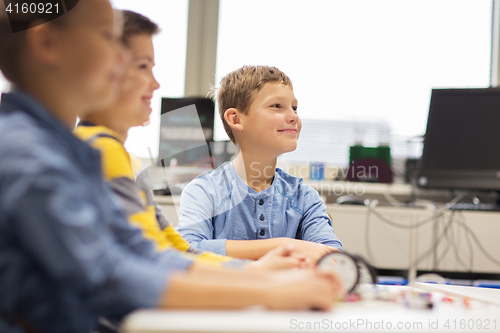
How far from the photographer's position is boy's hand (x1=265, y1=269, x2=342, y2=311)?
431 mm

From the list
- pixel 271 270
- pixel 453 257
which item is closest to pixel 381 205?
pixel 453 257

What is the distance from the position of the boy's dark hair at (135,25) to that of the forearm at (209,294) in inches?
18.5

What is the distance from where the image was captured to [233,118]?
1.41 meters

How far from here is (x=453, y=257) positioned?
7.11 ft

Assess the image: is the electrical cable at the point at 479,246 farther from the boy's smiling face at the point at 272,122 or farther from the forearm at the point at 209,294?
the forearm at the point at 209,294

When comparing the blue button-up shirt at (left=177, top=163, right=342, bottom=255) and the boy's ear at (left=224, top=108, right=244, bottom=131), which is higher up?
the boy's ear at (left=224, top=108, right=244, bottom=131)

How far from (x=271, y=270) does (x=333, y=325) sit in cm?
25

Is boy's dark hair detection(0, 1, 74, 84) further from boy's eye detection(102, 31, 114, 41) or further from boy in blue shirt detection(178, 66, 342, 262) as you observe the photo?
boy in blue shirt detection(178, 66, 342, 262)

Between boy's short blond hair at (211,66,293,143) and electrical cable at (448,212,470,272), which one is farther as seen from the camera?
electrical cable at (448,212,470,272)

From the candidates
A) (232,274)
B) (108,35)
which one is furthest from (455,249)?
(108,35)

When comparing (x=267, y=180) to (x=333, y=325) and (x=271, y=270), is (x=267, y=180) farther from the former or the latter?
(x=333, y=325)

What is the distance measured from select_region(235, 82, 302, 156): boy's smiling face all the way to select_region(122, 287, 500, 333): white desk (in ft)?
2.80

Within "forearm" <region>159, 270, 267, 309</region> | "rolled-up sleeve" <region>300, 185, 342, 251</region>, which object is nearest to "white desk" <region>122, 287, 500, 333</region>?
"forearm" <region>159, 270, 267, 309</region>

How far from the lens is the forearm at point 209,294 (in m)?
0.42
